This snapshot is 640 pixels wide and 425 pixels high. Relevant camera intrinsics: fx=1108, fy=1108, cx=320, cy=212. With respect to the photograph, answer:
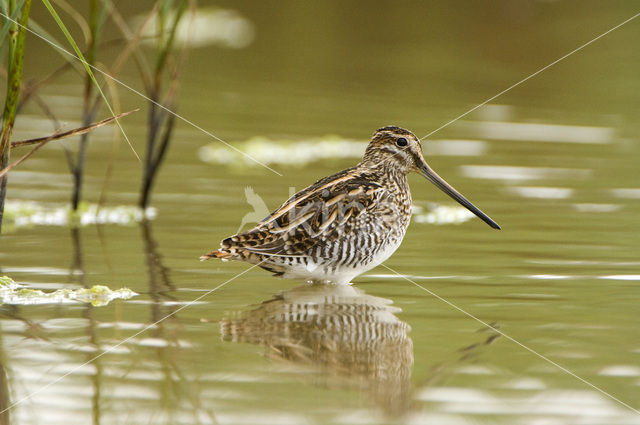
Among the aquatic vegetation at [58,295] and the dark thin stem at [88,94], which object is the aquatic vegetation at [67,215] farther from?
the aquatic vegetation at [58,295]

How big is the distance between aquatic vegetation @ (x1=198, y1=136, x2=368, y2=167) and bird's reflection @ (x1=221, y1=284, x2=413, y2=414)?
4482mm

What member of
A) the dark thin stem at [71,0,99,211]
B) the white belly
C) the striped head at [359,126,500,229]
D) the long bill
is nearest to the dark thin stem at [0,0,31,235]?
the dark thin stem at [71,0,99,211]

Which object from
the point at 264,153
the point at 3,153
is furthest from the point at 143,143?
the point at 3,153

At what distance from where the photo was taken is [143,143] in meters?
11.4

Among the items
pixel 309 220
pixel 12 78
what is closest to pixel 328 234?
pixel 309 220

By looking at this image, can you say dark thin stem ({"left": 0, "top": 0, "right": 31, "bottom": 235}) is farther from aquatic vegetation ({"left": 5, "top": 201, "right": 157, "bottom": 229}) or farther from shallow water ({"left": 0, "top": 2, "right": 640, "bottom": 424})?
aquatic vegetation ({"left": 5, "top": 201, "right": 157, "bottom": 229})

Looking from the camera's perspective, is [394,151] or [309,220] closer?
[309,220]

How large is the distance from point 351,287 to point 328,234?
452mm

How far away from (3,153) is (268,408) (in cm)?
227

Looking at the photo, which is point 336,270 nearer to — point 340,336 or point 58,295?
point 340,336

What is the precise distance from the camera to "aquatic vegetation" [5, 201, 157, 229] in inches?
340

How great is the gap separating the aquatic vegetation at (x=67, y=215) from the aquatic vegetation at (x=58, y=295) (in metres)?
1.98

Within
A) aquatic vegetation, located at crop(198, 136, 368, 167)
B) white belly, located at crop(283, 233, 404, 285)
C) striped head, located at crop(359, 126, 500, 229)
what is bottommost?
white belly, located at crop(283, 233, 404, 285)

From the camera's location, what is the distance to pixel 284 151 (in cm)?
1155
